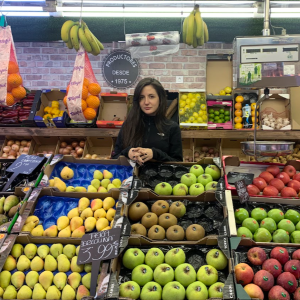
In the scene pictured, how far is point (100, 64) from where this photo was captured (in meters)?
4.77

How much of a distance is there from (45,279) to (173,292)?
0.62 metres

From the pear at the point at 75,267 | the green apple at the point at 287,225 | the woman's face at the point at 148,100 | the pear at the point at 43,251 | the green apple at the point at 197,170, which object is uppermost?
the woman's face at the point at 148,100

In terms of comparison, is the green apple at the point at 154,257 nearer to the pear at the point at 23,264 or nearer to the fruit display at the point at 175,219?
the fruit display at the point at 175,219

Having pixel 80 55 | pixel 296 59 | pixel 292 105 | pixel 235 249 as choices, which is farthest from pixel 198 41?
pixel 235 249

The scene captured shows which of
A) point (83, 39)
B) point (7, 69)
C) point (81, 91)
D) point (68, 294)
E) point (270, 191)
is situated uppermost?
point (83, 39)

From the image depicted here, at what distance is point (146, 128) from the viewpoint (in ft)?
8.34

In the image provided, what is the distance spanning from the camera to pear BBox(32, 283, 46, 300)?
1.35 m

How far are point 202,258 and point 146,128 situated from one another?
1.31 m

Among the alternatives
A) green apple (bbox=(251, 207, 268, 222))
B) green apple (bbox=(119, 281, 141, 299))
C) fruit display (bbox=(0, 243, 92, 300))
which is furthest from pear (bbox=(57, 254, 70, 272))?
green apple (bbox=(251, 207, 268, 222))

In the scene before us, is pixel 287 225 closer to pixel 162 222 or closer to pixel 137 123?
pixel 162 222

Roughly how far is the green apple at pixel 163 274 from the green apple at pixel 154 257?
0.16 ft

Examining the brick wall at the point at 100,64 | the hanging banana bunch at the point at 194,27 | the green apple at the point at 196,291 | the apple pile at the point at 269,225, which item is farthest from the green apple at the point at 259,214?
the brick wall at the point at 100,64

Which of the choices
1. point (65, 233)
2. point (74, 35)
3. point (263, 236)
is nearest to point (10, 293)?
point (65, 233)

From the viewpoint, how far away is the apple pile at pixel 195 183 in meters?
1.90
